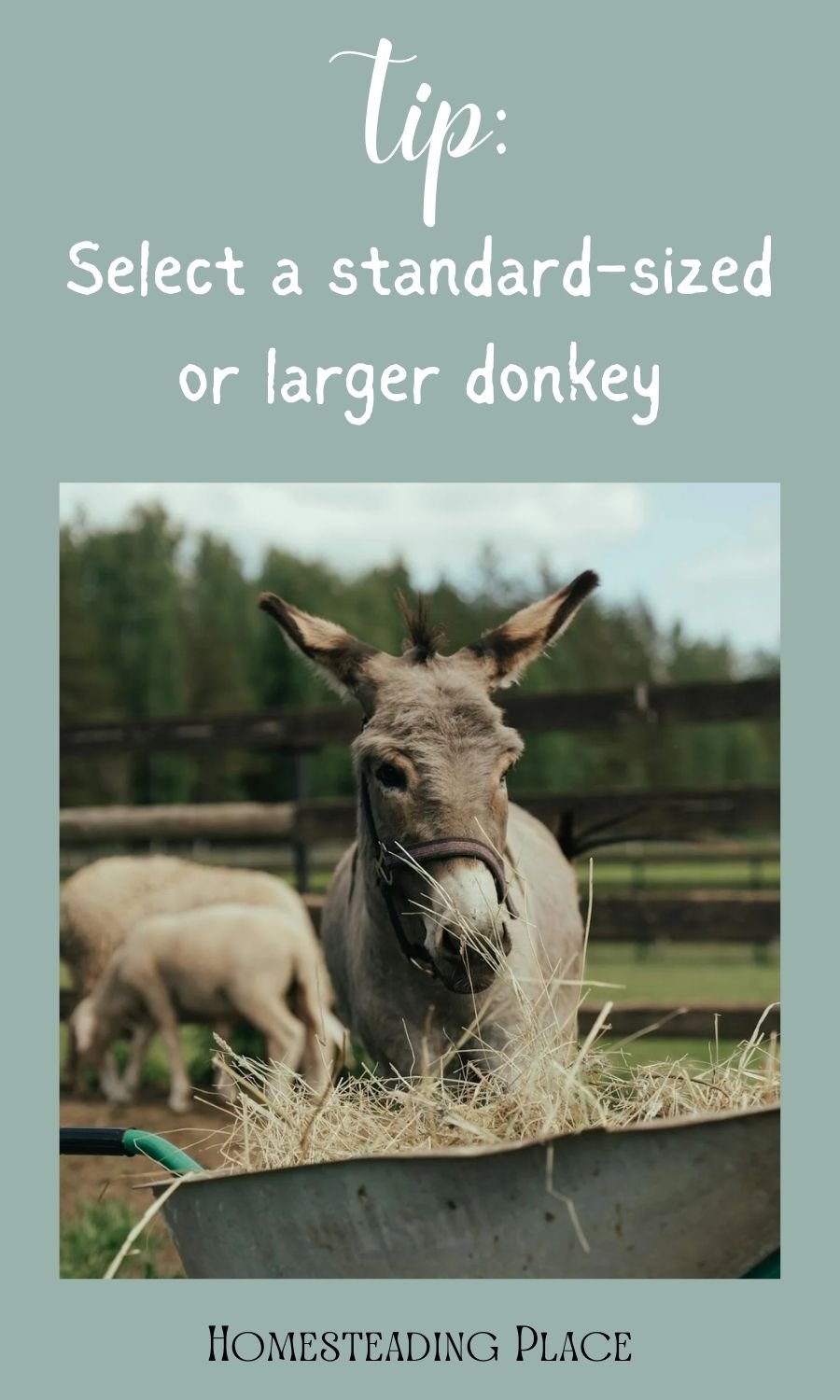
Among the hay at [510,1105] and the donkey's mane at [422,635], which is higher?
the donkey's mane at [422,635]

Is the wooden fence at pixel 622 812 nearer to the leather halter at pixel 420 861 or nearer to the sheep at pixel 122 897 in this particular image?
the sheep at pixel 122 897

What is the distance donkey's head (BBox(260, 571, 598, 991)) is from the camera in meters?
2.93

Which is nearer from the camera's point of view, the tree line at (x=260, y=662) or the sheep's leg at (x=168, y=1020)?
the sheep's leg at (x=168, y=1020)

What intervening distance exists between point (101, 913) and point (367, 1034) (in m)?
4.01

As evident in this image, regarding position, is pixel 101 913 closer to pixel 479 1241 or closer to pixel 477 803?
pixel 477 803

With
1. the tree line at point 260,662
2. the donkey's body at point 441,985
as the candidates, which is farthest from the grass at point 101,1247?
the tree line at point 260,662

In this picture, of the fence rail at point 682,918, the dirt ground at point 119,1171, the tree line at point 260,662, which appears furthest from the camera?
the tree line at point 260,662

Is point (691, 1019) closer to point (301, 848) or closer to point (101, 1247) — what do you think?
point (301, 848)

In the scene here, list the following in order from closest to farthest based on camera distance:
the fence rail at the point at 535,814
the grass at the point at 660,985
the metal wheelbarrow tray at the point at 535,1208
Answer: the metal wheelbarrow tray at the point at 535,1208 → the fence rail at the point at 535,814 → the grass at the point at 660,985

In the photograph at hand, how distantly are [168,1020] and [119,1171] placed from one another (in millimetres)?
963

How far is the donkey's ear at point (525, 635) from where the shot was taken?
3.62 metres

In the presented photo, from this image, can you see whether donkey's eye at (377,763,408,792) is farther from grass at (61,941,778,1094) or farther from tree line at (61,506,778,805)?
tree line at (61,506,778,805)

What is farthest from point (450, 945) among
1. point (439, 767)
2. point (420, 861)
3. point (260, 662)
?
point (260, 662)

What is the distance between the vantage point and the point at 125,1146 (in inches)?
98.3
